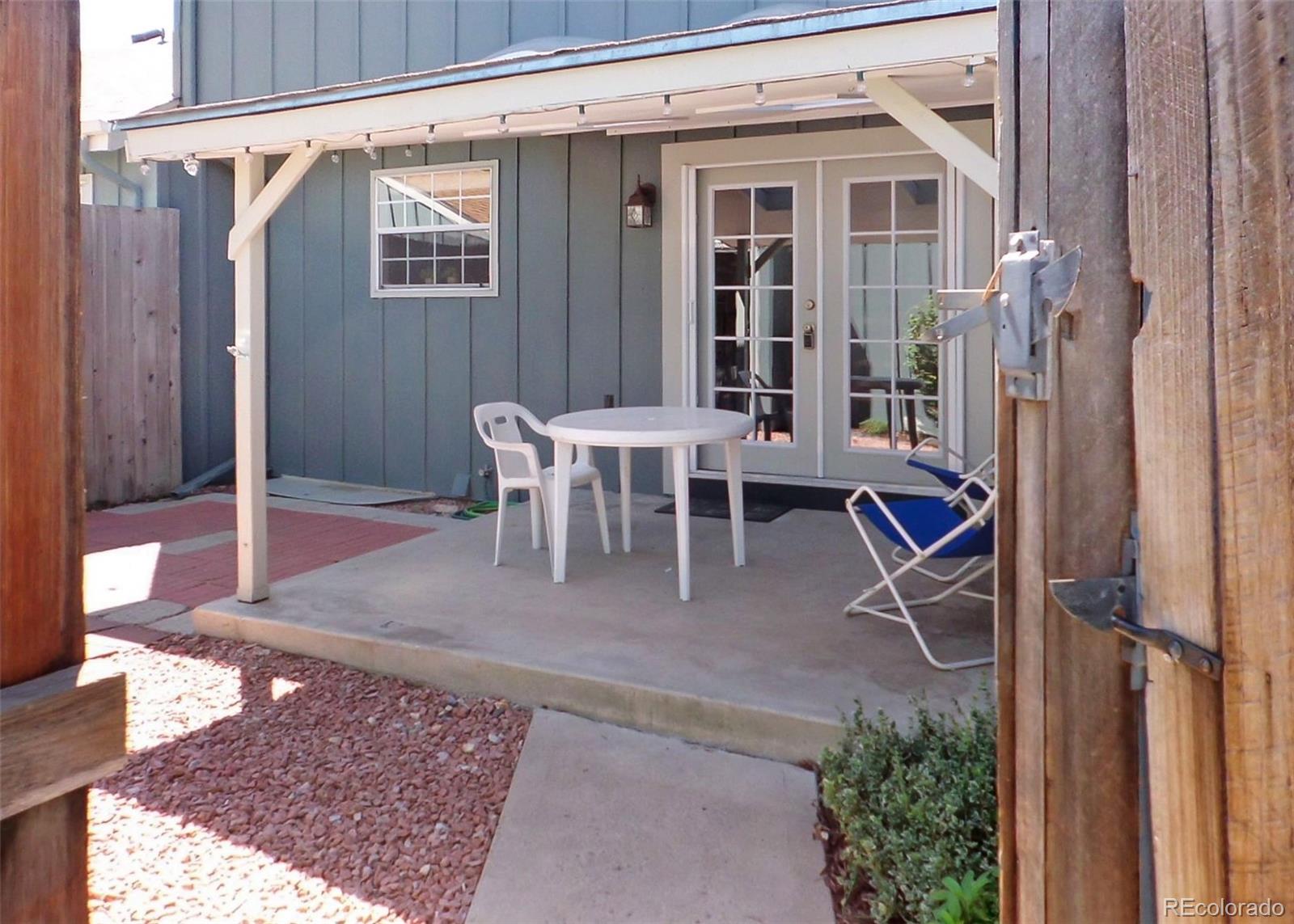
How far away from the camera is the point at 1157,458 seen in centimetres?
97

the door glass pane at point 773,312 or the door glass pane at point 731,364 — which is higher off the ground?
the door glass pane at point 773,312

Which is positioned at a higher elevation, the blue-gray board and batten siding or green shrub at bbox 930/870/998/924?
the blue-gray board and batten siding

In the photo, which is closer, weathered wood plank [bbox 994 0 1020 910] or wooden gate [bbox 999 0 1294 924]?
wooden gate [bbox 999 0 1294 924]

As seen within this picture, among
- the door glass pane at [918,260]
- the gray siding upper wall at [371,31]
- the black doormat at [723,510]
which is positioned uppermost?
the gray siding upper wall at [371,31]

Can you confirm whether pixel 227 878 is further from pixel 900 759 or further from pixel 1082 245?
pixel 1082 245

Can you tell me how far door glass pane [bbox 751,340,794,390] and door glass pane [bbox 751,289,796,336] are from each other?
0.06 metres

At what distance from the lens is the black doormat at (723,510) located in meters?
5.75

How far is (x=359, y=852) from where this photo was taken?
2553 mm

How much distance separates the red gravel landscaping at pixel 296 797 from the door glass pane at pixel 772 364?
10.7ft

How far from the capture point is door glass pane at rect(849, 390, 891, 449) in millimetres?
5816

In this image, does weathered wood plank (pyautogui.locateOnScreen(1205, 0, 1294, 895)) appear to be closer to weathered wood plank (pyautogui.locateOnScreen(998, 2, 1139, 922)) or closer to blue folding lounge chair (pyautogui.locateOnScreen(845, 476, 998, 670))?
weathered wood plank (pyautogui.locateOnScreen(998, 2, 1139, 922))

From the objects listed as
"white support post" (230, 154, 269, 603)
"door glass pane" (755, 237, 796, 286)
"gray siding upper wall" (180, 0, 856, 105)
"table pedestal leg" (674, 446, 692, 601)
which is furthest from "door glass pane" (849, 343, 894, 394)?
"white support post" (230, 154, 269, 603)

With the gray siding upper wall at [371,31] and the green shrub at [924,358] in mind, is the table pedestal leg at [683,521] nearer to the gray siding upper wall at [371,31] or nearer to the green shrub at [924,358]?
the green shrub at [924,358]

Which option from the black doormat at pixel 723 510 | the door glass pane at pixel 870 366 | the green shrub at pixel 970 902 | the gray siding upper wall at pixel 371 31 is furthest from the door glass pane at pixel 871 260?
the green shrub at pixel 970 902
